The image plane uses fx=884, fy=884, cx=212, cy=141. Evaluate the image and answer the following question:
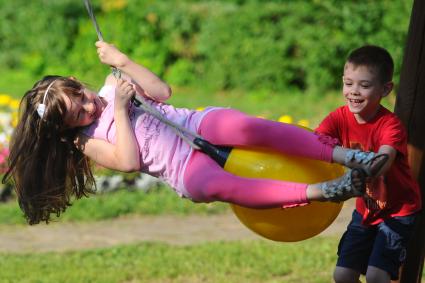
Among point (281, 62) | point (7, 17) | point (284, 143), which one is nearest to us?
point (284, 143)

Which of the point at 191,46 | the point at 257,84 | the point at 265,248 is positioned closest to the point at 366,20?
the point at 257,84

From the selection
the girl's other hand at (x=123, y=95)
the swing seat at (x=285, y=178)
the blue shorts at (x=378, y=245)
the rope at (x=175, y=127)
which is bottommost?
the blue shorts at (x=378, y=245)

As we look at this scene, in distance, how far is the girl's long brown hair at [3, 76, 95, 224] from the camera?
179 inches

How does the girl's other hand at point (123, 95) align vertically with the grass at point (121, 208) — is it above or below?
above

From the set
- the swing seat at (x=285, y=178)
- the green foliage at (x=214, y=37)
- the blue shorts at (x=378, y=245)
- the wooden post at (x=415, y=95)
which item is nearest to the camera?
the swing seat at (x=285, y=178)

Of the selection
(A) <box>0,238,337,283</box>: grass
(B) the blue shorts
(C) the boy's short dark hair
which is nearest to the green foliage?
(A) <box>0,238,337,283</box>: grass

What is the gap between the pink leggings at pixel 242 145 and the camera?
3.90m

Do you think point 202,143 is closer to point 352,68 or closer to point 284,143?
A: point 284,143

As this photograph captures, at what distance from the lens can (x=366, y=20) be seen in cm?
1144

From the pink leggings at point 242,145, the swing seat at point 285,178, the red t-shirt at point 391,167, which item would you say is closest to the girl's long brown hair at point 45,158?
the pink leggings at point 242,145

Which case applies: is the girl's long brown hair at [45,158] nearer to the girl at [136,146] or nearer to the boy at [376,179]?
the girl at [136,146]

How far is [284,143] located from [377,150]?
473mm

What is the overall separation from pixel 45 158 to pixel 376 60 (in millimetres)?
1815

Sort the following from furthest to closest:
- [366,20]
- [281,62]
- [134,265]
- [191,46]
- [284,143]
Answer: [191,46], [281,62], [366,20], [134,265], [284,143]
